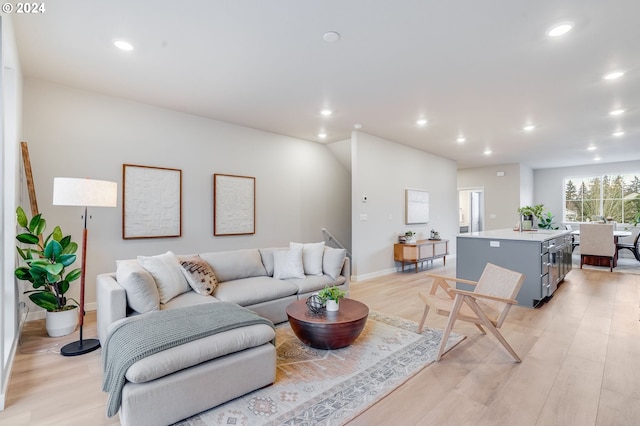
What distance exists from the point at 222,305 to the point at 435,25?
9.41ft

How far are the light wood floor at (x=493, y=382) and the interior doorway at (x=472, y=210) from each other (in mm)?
6545

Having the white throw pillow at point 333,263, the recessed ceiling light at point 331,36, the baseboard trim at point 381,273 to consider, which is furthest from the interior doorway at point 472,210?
the recessed ceiling light at point 331,36

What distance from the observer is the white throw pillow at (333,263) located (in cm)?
409

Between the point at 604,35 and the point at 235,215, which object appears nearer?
the point at 604,35

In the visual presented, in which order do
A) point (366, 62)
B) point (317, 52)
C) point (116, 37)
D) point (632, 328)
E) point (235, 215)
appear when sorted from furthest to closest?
point (235, 215) < point (632, 328) < point (366, 62) < point (317, 52) < point (116, 37)

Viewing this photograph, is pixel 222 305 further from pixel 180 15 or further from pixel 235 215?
pixel 235 215

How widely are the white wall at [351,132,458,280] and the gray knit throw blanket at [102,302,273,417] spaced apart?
3.60m

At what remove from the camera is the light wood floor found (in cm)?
195

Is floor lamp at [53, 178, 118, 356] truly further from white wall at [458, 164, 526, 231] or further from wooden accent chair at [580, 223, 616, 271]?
white wall at [458, 164, 526, 231]

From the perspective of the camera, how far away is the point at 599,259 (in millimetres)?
7000

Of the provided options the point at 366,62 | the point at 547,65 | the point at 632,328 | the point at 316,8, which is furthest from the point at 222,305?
the point at 632,328

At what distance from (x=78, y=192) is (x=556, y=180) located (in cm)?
1231

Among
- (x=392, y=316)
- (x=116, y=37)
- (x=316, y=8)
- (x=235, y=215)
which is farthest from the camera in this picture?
(x=235, y=215)

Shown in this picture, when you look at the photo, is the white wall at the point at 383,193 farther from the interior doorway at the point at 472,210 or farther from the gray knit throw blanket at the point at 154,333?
the gray knit throw blanket at the point at 154,333
